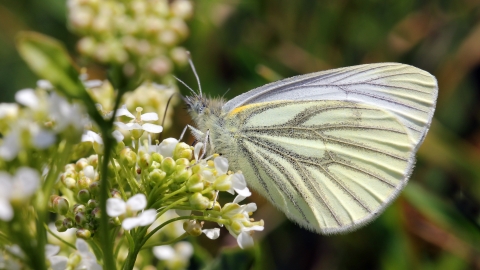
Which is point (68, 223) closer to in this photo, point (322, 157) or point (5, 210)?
point (5, 210)

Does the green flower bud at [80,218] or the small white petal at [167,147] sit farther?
the small white petal at [167,147]

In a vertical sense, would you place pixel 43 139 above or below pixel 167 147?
above

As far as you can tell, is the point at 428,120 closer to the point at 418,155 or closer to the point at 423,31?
the point at 418,155

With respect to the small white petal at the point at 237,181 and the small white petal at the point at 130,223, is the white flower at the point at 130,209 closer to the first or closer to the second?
the small white petal at the point at 130,223

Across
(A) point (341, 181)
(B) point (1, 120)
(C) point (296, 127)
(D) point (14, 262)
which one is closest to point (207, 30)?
(C) point (296, 127)

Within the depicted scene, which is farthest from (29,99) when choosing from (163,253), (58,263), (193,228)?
(163,253)

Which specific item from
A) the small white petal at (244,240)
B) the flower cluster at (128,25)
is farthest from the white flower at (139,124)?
the small white petal at (244,240)
